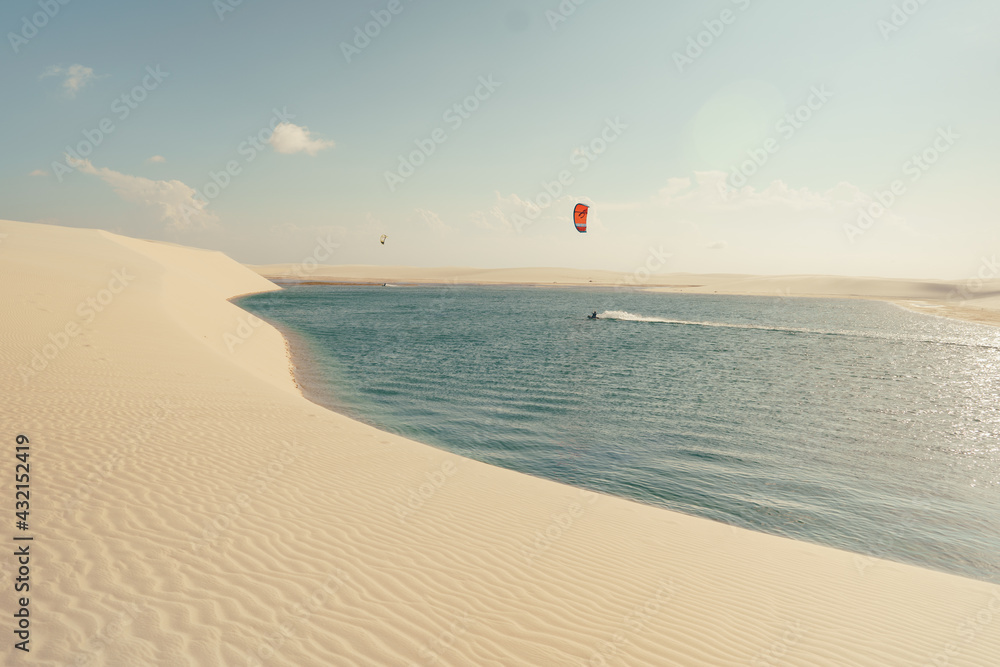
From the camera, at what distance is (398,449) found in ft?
37.0

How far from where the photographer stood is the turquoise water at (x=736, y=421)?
984 centimetres

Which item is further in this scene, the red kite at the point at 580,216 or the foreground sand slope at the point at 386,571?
the red kite at the point at 580,216

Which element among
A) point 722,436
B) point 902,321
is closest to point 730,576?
point 722,436

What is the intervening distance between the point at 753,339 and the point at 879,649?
3650 centimetres

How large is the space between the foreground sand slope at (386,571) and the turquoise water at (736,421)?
6.14 feet

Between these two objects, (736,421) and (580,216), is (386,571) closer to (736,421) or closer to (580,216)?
(736,421)

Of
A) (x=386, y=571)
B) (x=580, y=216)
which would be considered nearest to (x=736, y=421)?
(x=386, y=571)

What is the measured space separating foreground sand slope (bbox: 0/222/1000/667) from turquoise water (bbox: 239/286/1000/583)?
187 cm

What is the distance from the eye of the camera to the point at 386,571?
5.72 meters

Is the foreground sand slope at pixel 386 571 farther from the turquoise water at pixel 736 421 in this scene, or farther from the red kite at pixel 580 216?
the red kite at pixel 580 216

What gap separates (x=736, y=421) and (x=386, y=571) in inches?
555

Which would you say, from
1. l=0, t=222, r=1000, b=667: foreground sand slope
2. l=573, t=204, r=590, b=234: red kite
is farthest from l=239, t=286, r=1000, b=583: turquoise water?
l=573, t=204, r=590, b=234: red kite

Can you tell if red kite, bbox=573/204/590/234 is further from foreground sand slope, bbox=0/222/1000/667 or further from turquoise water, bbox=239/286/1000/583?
foreground sand slope, bbox=0/222/1000/667

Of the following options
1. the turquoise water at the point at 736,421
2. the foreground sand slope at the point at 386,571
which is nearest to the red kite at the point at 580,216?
the turquoise water at the point at 736,421
